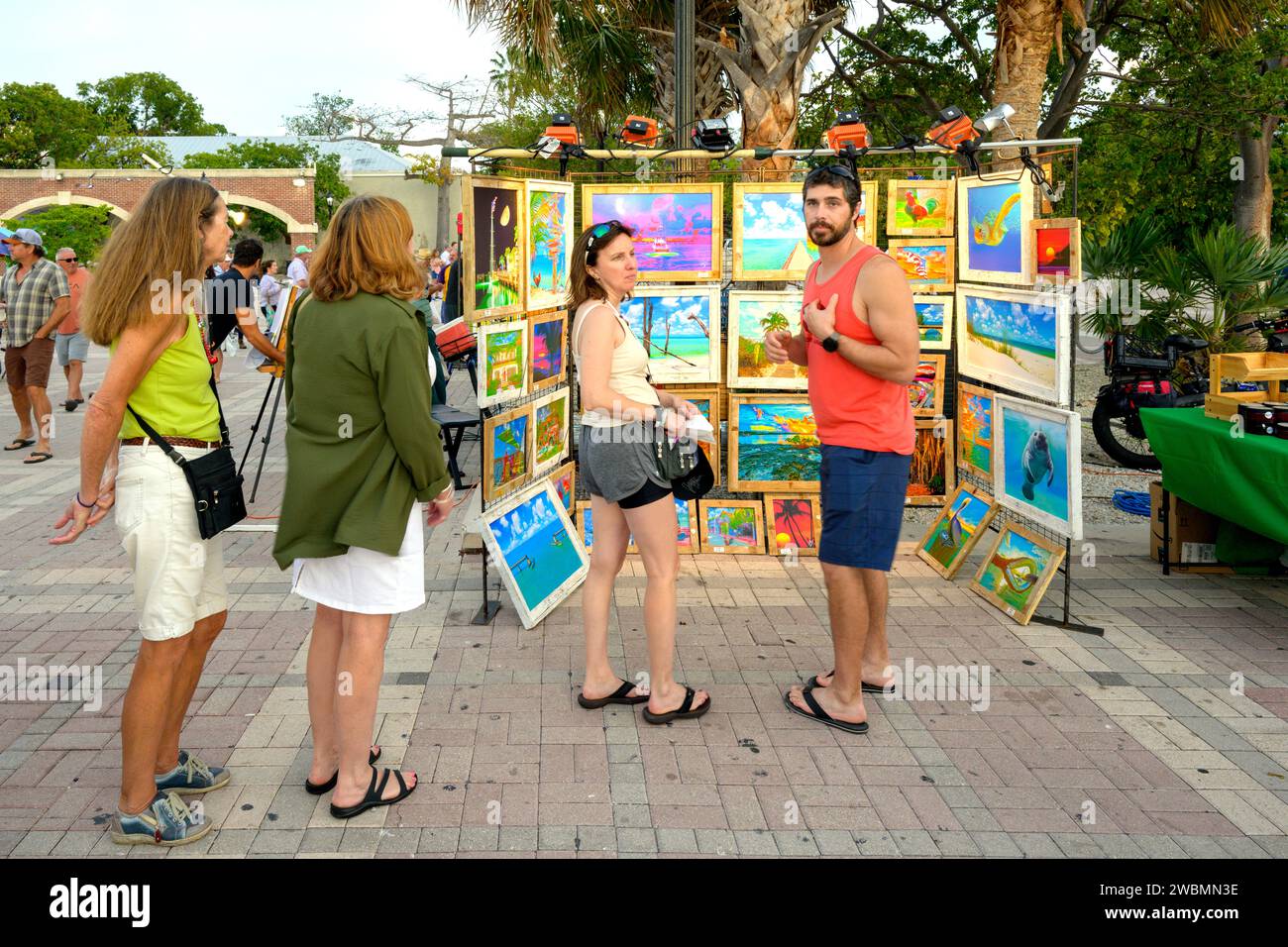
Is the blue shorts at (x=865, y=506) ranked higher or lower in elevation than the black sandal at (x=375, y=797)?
higher

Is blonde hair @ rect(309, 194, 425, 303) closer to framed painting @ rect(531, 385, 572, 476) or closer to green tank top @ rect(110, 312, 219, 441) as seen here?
green tank top @ rect(110, 312, 219, 441)

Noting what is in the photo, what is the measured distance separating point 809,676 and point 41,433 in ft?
25.6

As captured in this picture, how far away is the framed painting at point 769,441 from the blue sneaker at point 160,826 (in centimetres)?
392

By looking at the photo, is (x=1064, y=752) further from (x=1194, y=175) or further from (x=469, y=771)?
(x=1194, y=175)

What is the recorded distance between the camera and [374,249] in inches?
116

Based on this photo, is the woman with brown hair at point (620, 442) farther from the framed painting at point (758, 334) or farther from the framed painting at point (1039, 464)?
the framed painting at point (758, 334)

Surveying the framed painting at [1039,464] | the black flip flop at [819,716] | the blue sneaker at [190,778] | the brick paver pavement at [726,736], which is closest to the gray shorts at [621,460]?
the brick paver pavement at [726,736]

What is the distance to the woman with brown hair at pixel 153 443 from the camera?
2.98 m

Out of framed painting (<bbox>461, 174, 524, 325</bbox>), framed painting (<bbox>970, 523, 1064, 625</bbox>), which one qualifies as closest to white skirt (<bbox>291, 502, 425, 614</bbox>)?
framed painting (<bbox>461, 174, 524, 325</bbox>)

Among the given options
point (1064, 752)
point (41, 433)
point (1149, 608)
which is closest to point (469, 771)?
point (1064, 752)

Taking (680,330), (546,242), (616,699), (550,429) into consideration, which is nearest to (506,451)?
(550,429)

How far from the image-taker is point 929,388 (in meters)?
6.78

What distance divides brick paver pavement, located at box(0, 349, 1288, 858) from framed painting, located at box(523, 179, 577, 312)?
163 centimetres

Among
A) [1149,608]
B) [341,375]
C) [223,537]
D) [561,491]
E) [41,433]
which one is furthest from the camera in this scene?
[41,433]
